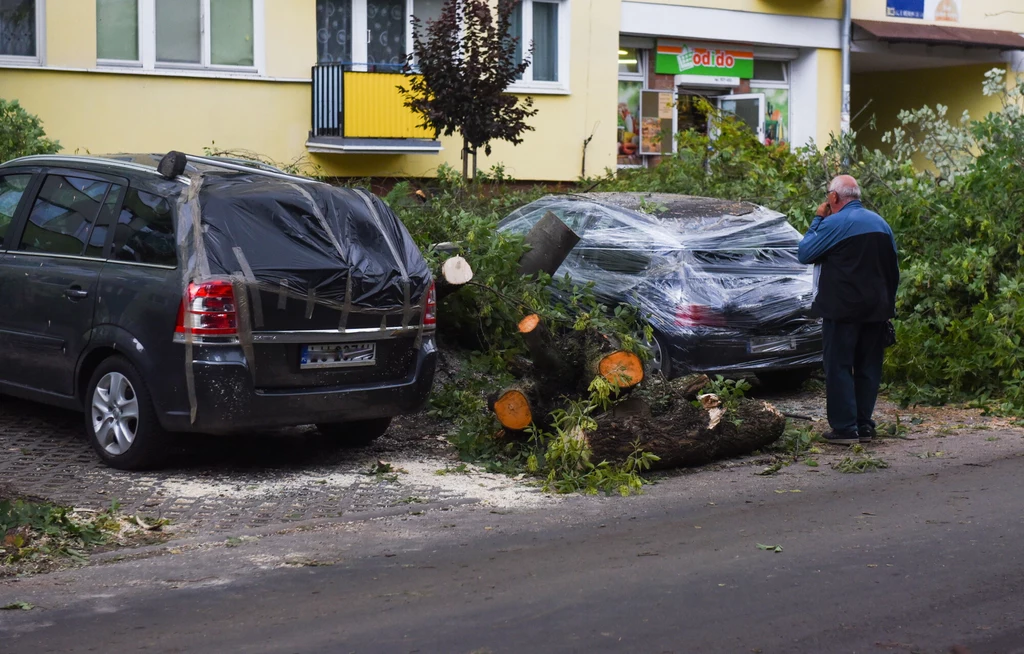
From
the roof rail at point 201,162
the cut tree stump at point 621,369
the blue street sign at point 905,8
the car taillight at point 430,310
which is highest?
the blue street sign at point 905,8

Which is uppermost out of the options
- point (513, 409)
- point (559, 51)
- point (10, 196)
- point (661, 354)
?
point (559, 51)

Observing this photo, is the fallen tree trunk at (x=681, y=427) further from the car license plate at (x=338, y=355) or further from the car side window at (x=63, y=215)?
the car side window at (x=63, y=215)

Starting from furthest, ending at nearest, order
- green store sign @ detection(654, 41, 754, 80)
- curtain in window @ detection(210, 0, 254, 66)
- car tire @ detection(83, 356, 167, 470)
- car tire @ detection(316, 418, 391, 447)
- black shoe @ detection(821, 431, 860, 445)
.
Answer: green store sign @ detection(654, 41, 754, 80) → curtain in window @ detection(210, 0, 254, 66) → black shoe @ detection(821, 431, 860, 445) → car tire @ detection(316, 418, 391, 447) → car tire @ detection(83, 356, 167, 470)

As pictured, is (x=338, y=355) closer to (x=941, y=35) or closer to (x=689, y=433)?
(x=689, y=433)

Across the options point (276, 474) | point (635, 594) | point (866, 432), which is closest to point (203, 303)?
point (276, 474)

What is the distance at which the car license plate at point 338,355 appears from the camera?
24.5 ft

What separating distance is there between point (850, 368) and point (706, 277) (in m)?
1.67

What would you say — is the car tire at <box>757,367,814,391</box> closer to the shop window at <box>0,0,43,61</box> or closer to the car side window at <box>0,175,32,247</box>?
the car side window at <box>0,175,32,247</box>

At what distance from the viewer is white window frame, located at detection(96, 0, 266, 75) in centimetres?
1720

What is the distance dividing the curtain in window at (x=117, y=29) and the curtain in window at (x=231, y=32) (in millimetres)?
1081

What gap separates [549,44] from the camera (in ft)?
68.1

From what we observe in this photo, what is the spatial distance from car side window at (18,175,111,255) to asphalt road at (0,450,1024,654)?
3.23 metres

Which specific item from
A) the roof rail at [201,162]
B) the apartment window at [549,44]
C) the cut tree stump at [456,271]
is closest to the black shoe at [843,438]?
the cut tree stump at [456,271]

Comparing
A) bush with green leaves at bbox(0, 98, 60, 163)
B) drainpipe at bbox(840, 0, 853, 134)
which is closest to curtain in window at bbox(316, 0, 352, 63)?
bush with green leaves at bbox(0, 98, 60, 163)
